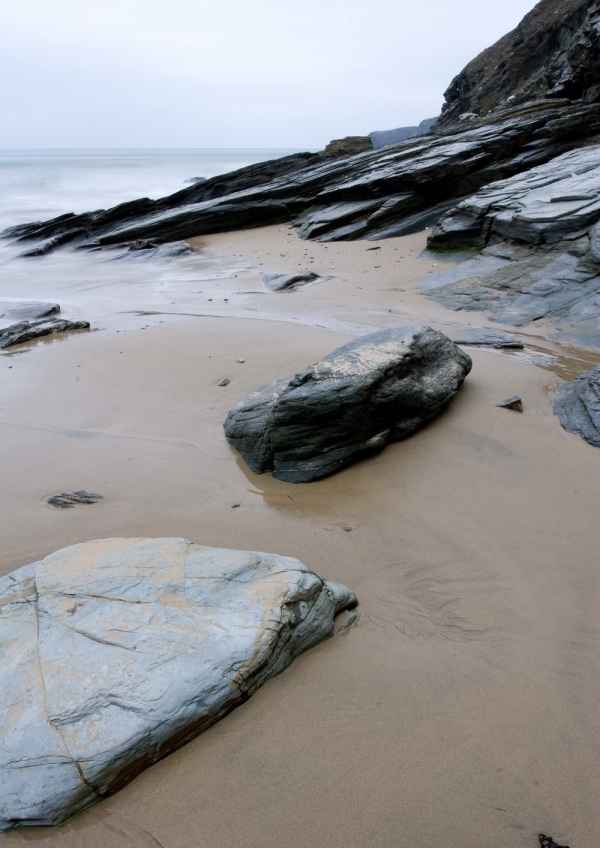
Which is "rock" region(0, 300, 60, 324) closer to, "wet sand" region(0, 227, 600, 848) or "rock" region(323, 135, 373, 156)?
"wet sand" region(0, 227, 600, 848)

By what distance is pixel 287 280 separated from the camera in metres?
10.3

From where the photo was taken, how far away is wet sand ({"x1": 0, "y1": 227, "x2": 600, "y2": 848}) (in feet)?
6.50

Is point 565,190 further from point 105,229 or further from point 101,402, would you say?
point 105,229

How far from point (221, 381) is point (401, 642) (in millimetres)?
3670

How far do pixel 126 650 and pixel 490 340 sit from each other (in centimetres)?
527

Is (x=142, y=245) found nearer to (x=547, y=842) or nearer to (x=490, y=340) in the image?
(x=490, y=340)

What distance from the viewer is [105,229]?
19516 millimetres

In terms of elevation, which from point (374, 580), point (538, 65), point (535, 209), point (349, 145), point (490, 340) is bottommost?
point (374, 580)

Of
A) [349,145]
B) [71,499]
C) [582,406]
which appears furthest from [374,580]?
[349,145]

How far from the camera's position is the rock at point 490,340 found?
243 inches

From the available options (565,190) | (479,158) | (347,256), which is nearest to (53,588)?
(565,190)

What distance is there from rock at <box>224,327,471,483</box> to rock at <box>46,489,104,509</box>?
1.17 metres

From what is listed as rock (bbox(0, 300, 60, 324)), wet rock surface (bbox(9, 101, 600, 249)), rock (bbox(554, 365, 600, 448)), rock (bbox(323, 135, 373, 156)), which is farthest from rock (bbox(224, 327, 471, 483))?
rock (bbox(323, 135, 373, 156))

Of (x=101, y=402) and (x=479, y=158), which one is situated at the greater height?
(x=479, y=158)
